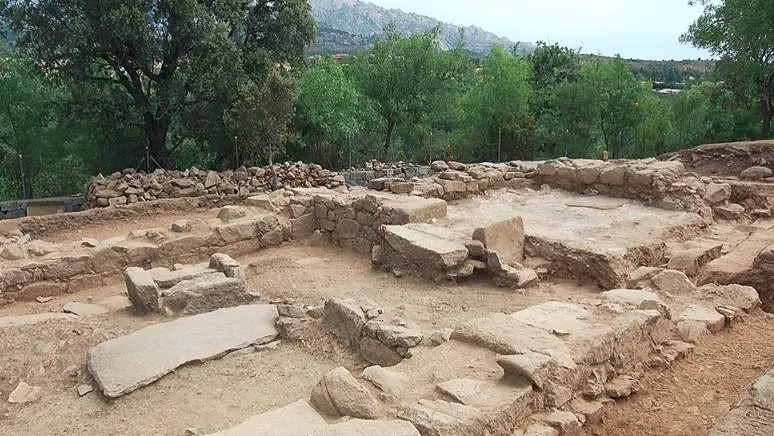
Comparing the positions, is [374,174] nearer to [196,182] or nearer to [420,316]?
[196,182]

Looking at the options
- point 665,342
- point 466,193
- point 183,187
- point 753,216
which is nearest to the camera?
point 665,342

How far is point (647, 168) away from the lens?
10.2 m

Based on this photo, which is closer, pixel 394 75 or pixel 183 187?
pixel 183 187

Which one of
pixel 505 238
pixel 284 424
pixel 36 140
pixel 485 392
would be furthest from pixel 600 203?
pixel 36 140

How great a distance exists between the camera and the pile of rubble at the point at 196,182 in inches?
526

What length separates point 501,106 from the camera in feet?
72.3

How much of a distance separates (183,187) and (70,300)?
6.96 m

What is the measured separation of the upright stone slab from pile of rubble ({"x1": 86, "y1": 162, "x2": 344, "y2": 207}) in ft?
28.7

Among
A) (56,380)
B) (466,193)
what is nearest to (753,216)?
(466,193)

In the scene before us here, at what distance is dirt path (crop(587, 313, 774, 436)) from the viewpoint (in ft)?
12.2

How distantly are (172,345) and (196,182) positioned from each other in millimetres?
9863

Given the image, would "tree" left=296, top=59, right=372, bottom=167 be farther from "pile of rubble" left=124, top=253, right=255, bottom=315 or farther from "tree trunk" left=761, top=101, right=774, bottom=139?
"tree trunk" left=761, top=101, right=774, bottom=139

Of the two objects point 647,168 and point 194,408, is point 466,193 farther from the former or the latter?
point 194,408

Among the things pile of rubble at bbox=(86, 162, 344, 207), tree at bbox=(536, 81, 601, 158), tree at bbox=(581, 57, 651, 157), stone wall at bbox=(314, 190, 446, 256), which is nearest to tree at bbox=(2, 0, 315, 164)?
pile of rubble at bbox=(86, 162, 344, 207)
